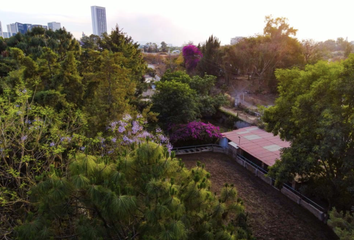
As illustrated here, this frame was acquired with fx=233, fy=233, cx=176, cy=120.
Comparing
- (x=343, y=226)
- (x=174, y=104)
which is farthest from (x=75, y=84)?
(x=343, y=226)

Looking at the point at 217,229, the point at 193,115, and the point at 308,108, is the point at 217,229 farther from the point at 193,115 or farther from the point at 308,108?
the point at 193,115

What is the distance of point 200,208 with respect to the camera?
153 inches

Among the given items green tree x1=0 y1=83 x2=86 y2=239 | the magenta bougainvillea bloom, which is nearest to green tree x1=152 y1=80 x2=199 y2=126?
green tree x1=0 y1=83 x2=86 y2=239

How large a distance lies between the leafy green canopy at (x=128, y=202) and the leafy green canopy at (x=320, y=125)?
12.0ft

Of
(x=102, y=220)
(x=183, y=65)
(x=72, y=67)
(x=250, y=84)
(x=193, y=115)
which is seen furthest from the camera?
(x=183, y=65)

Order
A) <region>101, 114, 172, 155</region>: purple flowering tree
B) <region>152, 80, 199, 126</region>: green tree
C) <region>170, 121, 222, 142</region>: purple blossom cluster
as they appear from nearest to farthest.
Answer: <region>101, 114, 172, 155</region>: purple flowering tree → <region>170, 121, 222, 142</region>: purple blossom cluster → <region>152, 80, 199, 126</region>: green tree

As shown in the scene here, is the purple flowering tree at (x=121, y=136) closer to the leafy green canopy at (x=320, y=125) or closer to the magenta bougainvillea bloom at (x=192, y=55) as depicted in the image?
the leafy green canopy at (x=320, y=125)

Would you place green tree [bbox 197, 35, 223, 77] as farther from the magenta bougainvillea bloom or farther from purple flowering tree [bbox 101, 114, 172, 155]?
purple flowering tree [bbox 101, 114, 172, 155]

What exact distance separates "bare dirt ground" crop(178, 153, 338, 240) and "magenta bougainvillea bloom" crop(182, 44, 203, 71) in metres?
18.6

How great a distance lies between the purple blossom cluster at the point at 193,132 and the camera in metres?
11.9

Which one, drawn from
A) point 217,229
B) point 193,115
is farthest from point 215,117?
point 217,229

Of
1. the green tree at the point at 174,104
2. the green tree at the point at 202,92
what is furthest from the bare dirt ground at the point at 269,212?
the green tree at the point at 202,92

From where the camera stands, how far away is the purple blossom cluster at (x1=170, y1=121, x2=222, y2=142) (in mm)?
11891

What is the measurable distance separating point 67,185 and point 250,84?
954 inches
